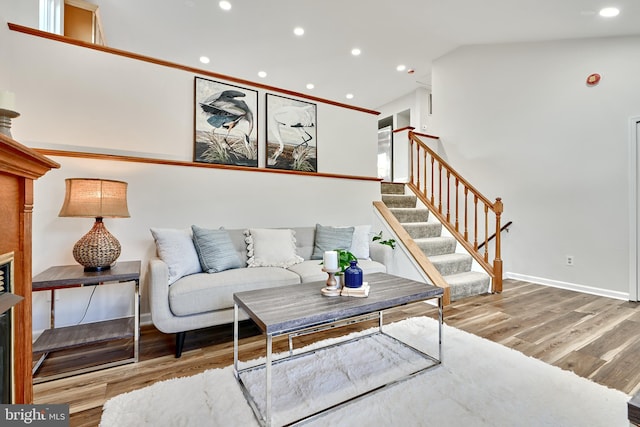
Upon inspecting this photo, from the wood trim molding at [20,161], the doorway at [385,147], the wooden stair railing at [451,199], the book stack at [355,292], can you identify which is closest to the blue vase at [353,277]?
the book stack at [355,292]

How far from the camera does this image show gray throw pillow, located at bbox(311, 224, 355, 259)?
3.02 meters

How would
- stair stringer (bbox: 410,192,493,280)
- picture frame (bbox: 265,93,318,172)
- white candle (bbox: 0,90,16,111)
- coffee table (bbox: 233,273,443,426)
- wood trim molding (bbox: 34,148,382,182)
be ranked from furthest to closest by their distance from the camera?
stair stringer (bbox: 410,192,493,280) → picture frame (bbox: 265,93,318,172) → wood trim molding (bbox: 34,148,382,182) → coffee table (bbox: 233,273,443,426) → white candle (bbox: 0,90,16,111)

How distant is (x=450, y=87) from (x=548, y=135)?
6.19 ft

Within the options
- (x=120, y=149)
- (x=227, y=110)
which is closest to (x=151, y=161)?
(x=120, y=149)

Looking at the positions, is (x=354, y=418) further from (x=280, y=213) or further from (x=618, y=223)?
(x=618, y=223)

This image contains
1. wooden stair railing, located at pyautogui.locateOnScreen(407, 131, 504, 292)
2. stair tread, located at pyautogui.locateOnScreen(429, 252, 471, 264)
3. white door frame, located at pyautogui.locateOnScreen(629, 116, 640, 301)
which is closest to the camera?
white door frame, located at pyautogui.locateOnScreen(629, 116, 640, 301)

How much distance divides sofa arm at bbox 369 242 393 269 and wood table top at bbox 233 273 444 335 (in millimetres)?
1000

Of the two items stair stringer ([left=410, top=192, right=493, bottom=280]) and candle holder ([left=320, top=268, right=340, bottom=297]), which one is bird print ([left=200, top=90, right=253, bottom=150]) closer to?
candle holder ([left=320, top=268, right=340, bottom=297])

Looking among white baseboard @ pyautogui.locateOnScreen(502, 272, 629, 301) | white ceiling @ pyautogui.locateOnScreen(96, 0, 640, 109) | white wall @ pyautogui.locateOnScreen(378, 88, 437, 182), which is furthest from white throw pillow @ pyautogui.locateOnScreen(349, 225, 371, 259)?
white ceiling @ pyautogui.locateOnScreen(96, 0, 640, 109)

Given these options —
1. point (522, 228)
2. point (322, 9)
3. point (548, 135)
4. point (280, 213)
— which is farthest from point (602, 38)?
point (280, 213)

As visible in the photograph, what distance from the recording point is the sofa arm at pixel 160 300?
191cm

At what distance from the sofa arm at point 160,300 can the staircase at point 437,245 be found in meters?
2.73

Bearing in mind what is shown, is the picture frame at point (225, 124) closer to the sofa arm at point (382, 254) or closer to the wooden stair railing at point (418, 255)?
the sofa arm at point (382, 254)

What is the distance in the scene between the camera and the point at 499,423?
131 cm
